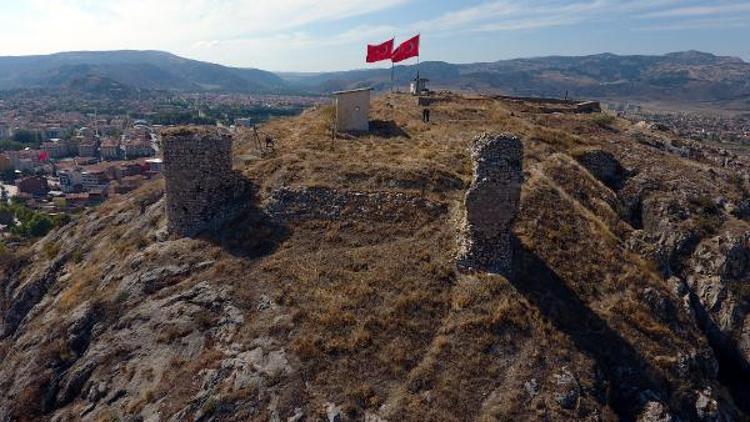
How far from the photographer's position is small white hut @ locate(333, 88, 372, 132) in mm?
37531

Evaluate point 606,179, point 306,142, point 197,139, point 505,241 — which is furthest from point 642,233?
point 197,139

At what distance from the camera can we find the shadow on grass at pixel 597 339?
725 inches

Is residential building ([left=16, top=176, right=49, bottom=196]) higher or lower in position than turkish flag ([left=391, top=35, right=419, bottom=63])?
lower

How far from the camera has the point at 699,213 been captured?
29797 mm

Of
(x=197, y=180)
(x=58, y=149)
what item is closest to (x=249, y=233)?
(x=197, y=180)

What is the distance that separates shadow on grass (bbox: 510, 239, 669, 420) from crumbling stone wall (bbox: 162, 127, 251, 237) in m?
14.1

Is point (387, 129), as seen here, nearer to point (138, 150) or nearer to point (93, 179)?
point (93, 179)

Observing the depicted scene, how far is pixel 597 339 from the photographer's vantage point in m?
20.0

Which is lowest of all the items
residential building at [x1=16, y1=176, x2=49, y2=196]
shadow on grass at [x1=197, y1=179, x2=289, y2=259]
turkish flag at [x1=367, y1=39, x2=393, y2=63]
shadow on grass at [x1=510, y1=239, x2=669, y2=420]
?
residential building at [x1=16, y1=176, x2=49, y2=196]

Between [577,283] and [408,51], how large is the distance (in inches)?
1301

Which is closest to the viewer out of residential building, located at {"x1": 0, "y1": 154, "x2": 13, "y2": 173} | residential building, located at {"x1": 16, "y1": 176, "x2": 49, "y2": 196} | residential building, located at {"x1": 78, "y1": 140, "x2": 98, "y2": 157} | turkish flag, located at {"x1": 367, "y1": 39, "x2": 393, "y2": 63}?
turkish flag, located at {"x1": 367, "y1": 39, "x2": 393, "y2": 63}

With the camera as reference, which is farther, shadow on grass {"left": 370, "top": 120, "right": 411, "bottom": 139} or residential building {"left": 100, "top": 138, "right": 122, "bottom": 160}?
residential building {"left": 100, "top": 138, "right": 122, "bottom": 160}

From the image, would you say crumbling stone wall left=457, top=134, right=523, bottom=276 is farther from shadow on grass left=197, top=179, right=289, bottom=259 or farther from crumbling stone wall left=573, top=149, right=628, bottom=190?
crumbling stone wall left=573, top=149, right=628, bottom=190

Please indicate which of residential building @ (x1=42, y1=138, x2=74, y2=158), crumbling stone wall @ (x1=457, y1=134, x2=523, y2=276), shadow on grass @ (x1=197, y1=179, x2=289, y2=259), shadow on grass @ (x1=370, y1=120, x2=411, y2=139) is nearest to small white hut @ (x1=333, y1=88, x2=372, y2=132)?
shadow on grass @ (x1=370, y1=120, x2=411, y2=139)
